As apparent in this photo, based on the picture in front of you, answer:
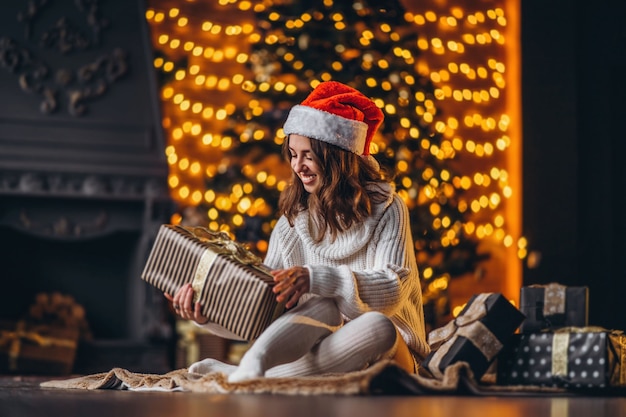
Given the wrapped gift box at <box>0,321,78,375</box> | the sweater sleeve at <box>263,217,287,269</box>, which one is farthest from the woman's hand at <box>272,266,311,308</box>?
the wrapped gift box at <box>0,321,78,375</box>

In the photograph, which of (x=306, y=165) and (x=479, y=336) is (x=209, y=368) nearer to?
(x=306, y=165)

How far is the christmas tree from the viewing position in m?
4.27

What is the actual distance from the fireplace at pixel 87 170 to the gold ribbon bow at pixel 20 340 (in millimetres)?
164

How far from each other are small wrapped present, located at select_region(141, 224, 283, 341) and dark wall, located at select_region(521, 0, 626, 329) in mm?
3013

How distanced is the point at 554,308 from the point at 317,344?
2.10 feet

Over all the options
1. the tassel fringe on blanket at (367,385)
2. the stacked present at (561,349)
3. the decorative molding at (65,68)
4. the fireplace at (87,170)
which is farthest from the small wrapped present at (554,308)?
the decorative molding at (65,68)

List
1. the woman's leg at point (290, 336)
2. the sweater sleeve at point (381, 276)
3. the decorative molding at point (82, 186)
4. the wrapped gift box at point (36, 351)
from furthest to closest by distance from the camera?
the decorative molding at point (82, 186), the wrapped gift box at point (36, 351), the sweater sleeve at point (381, 276), the woman's leg at point (290, 336)

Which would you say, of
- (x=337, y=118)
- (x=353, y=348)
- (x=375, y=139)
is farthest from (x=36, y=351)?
(x=353, y=348)

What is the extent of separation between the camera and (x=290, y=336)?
2.32m

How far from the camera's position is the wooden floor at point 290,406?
64.7 inches

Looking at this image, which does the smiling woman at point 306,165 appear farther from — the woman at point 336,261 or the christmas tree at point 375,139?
the christmas tree at point 375,139

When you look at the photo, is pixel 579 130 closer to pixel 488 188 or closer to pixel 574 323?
pixel 488 188

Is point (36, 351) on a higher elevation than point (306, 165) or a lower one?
lower

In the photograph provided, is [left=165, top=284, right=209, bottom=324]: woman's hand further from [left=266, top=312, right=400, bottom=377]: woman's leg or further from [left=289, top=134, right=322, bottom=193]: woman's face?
[left=289, top=134, right=322, bottom=193]: woman's face
